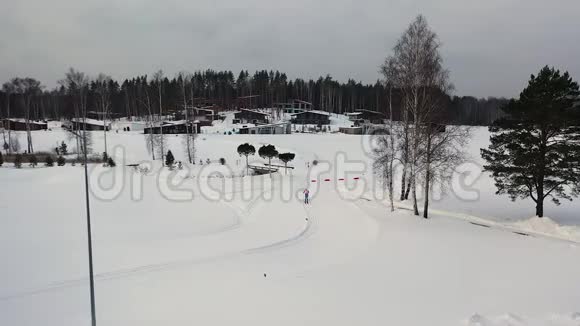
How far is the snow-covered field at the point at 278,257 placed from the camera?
1011 cm

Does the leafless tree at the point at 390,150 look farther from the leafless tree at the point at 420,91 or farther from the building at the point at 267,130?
the building at the point at 267,130

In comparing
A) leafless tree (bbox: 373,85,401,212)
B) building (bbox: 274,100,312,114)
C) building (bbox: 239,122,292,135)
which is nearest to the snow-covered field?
leafless tree (bbox: 373,85,401,212)

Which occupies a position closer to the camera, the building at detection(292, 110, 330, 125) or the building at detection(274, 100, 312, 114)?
the building at detection(292, 110, 330, 125)

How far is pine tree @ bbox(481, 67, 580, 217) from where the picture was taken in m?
16.4

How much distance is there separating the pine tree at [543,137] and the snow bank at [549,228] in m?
1.05

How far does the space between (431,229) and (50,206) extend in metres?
22.6

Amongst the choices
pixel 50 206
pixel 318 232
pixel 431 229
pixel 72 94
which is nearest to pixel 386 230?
pixel 431 229

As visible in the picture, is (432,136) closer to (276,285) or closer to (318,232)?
(318,232)

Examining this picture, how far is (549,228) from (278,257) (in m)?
12.5

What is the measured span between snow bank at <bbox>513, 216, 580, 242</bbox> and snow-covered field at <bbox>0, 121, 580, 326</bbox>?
0.25 feet

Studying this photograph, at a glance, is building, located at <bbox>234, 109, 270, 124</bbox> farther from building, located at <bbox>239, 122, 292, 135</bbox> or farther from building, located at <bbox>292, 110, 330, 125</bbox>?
building, located at <bbox>239, 122, 292, 135</bbox>

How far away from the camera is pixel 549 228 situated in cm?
1658

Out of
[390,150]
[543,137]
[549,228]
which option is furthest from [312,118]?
[549,228]

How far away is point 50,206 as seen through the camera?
75.3 feet
